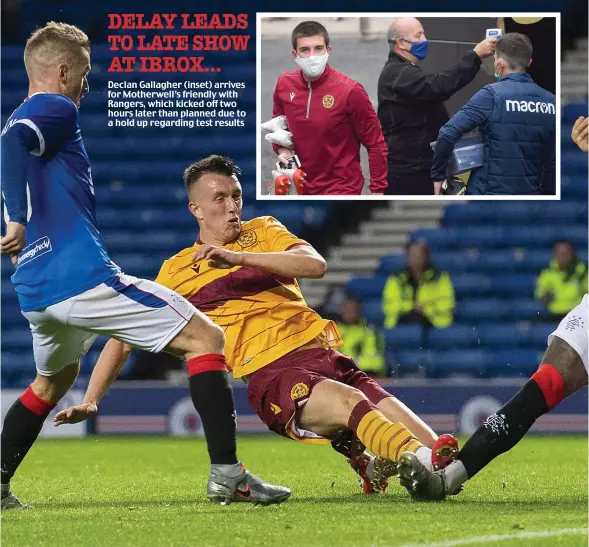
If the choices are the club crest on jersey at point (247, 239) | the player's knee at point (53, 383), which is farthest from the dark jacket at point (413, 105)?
the player's knee at point (53, 383)

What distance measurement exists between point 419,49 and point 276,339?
6.25m

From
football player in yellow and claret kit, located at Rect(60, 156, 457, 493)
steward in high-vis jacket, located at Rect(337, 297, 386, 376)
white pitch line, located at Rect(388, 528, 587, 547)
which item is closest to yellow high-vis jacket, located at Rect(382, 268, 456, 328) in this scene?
steward in high-vis jacket, located at Rect(337, 297, 386, 376)

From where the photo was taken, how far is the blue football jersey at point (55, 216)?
463cm

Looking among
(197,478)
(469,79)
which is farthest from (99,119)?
(197,478)

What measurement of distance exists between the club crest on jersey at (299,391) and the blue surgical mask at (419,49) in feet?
20.9

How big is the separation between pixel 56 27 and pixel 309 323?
165 cm

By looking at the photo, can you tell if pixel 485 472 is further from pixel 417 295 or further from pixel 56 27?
pixel 417 295

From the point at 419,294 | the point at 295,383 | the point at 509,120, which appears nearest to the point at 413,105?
the point at 509,120

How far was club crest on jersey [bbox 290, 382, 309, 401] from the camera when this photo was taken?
509 cm

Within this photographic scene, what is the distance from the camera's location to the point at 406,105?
1072 centimetres

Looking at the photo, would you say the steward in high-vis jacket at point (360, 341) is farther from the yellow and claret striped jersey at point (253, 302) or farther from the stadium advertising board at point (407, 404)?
the yellow and claret striped jersey at point (253, 302)

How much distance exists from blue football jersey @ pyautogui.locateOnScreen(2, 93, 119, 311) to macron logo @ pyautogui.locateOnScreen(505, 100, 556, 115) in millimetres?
6448

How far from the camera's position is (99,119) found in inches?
534

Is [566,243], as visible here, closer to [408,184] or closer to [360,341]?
[360,341]
